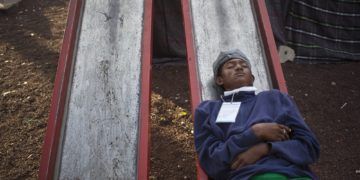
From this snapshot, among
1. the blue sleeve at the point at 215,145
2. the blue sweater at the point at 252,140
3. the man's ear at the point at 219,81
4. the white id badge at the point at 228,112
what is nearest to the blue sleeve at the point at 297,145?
the blue sweater at the point at 252,140

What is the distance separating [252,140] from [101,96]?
5.01 feet

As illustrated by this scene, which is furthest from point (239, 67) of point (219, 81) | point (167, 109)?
point (167, 109)

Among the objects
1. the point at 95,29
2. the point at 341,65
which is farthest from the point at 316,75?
the point at 95,29

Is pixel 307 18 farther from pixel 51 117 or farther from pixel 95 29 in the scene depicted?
pixel 51 117

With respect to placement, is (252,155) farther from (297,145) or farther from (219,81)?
(219,81)

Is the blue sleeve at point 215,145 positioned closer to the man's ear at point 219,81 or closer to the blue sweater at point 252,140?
the blue sweater at point 252,140

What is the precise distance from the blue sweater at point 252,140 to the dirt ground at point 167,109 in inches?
44.3

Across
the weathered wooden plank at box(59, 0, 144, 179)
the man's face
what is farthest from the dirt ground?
the man's face

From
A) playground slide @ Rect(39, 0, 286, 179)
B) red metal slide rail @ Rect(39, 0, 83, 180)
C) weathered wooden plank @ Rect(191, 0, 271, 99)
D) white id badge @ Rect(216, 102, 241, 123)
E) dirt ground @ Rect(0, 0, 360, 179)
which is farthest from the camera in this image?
dirt ground @ Rect(0, 0, 360, 179)

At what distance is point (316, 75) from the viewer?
5281mm

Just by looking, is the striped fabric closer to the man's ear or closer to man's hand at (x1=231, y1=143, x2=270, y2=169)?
the man's ear

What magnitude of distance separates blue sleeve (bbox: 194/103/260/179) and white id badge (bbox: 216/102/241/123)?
9 centimetres

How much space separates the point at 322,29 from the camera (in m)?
5.60

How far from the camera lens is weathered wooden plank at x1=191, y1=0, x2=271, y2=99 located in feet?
11.5
